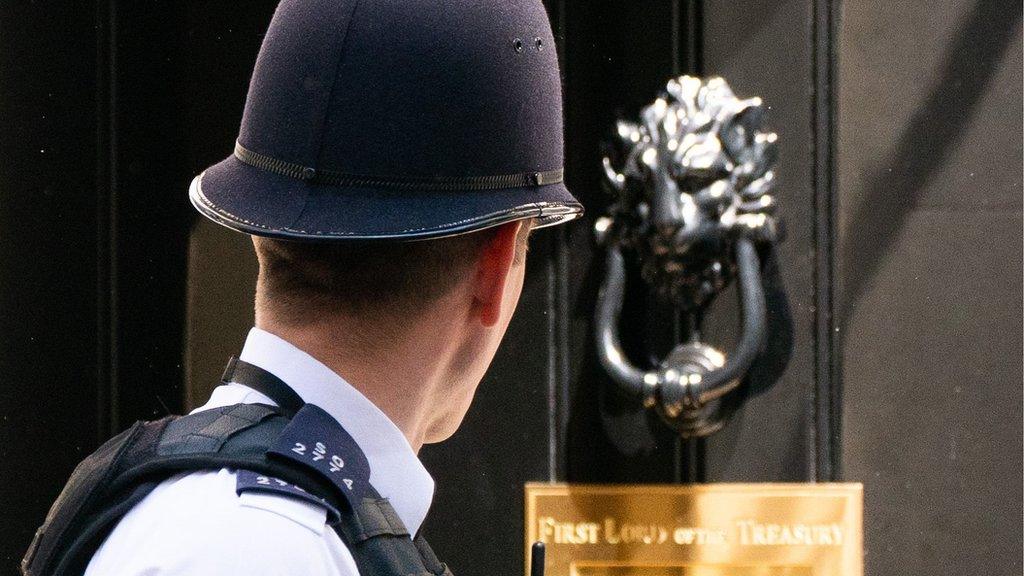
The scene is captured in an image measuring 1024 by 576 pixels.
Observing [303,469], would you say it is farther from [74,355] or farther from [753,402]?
[74,355]

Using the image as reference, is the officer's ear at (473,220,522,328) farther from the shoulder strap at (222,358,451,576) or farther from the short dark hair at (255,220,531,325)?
the shoulder strap at (222,358,451,576)

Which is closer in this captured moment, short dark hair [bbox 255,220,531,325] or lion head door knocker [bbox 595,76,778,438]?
short dark hair [bbox 255,220,531,325]

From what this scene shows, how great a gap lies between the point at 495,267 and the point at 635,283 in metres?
1.22

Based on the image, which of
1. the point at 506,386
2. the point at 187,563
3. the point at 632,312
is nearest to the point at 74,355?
the point at 506,386

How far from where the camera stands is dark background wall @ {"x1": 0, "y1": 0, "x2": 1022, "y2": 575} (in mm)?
2275

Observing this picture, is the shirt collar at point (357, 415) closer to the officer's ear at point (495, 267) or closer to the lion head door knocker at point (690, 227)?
the officer's ear at point (495, 267)

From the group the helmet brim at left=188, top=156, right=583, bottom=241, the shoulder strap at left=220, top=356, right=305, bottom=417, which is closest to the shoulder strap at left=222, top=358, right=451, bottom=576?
the shoulder strap at left=220, top=356, right=305, bottom=417

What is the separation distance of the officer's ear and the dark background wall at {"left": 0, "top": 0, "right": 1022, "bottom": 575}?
3.96 ft

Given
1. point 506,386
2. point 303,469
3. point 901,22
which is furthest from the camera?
point 506,386

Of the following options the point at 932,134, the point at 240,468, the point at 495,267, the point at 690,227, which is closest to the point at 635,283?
the point at 690,227

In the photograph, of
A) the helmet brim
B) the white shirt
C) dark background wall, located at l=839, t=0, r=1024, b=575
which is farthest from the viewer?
dark background wall, located at l=839, t=0, r=1024, b=575

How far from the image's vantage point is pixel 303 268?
1.13 metres

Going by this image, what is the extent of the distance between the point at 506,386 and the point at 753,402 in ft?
1.40

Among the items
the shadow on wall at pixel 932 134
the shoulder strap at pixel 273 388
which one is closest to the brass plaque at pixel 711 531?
the shadow on wall at pixel 932 134
